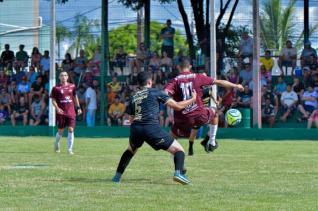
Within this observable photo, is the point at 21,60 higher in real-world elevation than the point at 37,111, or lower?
higher

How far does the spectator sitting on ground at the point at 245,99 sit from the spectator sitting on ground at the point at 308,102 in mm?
1917

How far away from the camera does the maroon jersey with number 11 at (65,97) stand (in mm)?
20328

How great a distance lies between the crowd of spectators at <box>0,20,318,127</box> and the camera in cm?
2920

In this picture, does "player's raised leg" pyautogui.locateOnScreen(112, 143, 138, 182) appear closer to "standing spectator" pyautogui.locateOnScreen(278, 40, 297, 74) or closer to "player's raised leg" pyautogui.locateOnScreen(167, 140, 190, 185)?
"player's raised leg" pyautogui.locateOnScreen(167, 140, 190, 185)

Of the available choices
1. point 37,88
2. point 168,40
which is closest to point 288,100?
point 168,40

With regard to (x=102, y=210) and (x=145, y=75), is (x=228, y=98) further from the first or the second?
(x=102, y=210)

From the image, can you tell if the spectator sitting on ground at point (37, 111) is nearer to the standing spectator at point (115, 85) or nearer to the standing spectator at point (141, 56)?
the standing spectator at point (115, 85)

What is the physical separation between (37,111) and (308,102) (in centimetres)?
1078

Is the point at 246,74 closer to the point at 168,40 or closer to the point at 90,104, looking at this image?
the point at 168,40

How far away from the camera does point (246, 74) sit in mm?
30484

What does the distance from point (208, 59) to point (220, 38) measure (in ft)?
11.6

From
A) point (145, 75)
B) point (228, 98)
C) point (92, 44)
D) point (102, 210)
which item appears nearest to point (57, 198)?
point (102, 210)

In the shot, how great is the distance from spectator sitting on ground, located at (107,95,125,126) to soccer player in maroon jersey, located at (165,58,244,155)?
491 inches

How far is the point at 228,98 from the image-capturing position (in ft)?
91.2
